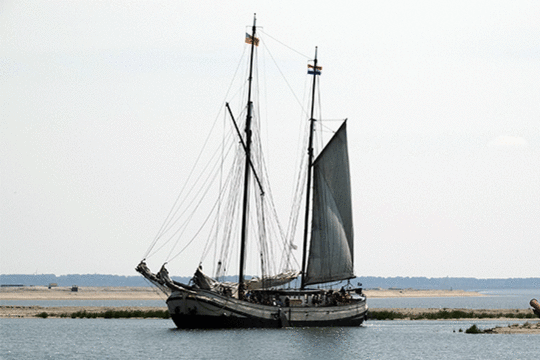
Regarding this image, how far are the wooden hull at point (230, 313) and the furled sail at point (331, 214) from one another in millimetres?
4525

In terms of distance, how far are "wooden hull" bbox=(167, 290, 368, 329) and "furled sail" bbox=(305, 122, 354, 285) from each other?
4.53 metres

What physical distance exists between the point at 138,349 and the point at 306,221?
24806 mm

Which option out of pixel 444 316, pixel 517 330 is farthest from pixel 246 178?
pixel 444 316

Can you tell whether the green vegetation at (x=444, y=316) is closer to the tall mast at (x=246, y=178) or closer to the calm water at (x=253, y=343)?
the calm water at (x=253, y=343)

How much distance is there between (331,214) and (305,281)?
6.32 metres

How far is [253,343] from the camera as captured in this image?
64125mm

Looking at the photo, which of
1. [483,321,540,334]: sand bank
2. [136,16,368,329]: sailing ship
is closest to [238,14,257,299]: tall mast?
[136,16,368,329]: sailing ship

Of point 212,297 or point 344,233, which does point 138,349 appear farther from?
point 344,233

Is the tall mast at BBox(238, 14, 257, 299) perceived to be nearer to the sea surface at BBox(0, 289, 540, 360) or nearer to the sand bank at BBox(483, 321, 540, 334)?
the sea surface at BBox(0, 289, 540, 360)

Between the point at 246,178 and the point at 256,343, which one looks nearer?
the point at 256,343

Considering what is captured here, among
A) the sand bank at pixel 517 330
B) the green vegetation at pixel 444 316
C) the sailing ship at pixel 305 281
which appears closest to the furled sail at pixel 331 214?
the sailing ship at pixel 305 281

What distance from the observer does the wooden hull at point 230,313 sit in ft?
237

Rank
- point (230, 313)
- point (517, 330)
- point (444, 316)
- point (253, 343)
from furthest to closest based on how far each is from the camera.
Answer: point (444, 316) → point (517, 330) → point (230, 313) → point (253, 343)

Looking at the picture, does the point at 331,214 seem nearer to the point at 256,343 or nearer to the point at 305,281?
the point at 305,281
